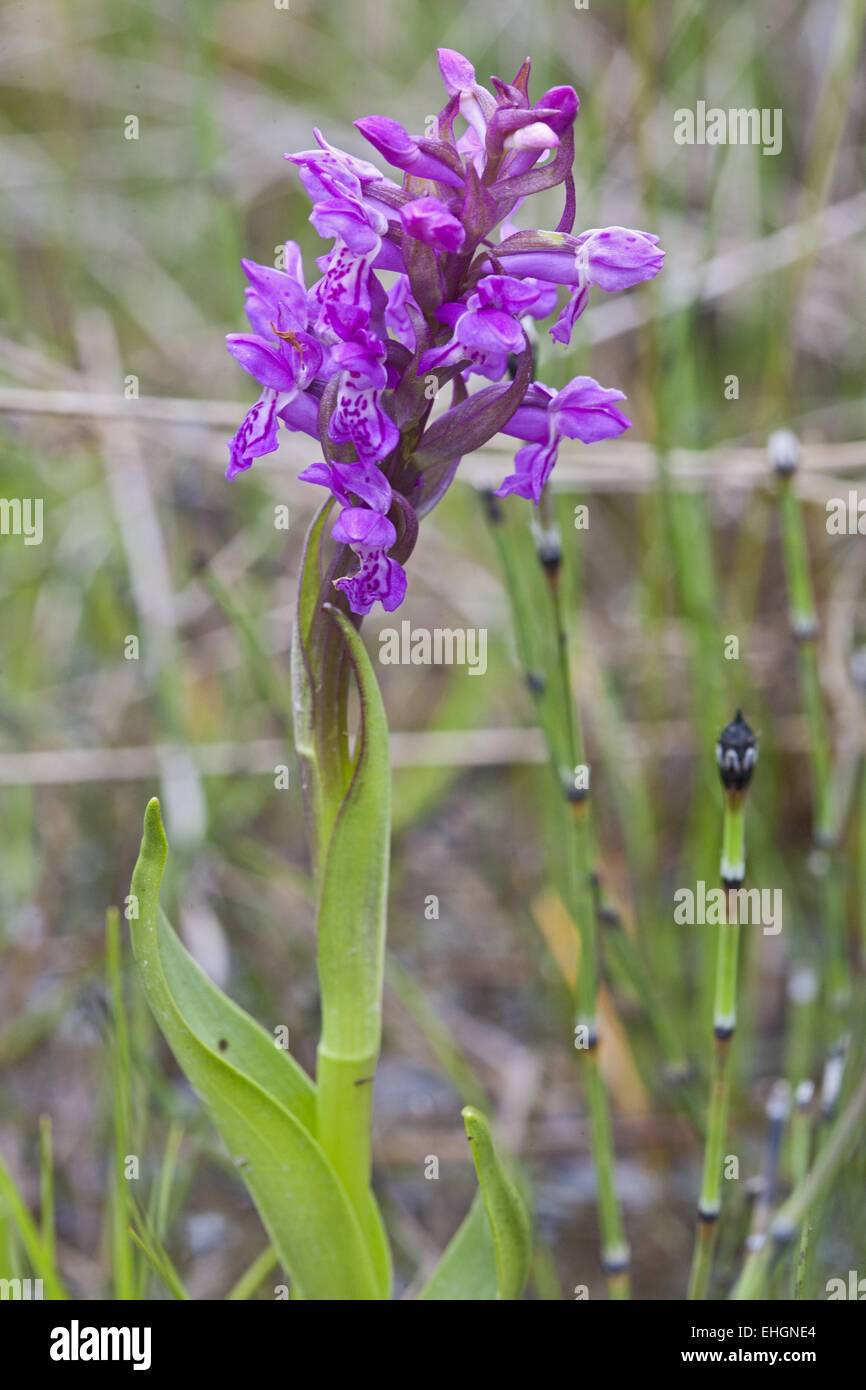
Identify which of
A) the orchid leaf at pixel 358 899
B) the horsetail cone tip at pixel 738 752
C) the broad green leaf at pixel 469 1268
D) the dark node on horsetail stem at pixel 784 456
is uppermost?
the dark node on horsetail stem at pixel 784 456

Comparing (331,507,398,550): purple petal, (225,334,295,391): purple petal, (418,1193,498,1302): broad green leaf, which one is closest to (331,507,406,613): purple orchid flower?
(331,507,398,550): purple petal

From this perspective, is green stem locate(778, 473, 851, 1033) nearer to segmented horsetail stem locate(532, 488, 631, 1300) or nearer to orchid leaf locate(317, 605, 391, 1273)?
segmented horsetail stem locate(532, 488, 631, 1300)

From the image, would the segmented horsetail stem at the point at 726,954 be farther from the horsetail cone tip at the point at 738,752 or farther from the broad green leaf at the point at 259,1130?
the broad green leaf at the point at 259,1130

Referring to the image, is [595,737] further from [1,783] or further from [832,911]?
[1,783]

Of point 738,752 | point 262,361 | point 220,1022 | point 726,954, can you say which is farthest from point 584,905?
point 262,361

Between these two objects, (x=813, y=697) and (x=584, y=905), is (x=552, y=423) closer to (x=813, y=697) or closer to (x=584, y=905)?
(x=584, y=905)

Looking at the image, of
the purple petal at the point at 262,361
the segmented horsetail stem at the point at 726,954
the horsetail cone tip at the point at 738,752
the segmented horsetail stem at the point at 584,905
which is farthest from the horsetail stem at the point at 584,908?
the purple petal at the point at 262,361

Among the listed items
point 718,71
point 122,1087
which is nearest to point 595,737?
point 122,1087
